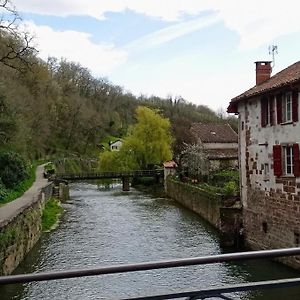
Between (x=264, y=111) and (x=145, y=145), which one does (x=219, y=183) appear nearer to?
(x=264, y=111)

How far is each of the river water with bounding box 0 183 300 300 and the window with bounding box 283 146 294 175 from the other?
3.02 meters

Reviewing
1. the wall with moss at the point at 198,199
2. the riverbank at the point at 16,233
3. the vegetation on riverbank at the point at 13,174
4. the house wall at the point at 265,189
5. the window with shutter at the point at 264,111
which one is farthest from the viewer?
the vegetation on riverbank at the point at 13,174

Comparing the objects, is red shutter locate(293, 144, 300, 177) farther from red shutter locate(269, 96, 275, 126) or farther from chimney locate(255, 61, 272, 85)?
chimney locate(255, 61, 272, 85)

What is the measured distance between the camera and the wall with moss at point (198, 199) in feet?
79.4

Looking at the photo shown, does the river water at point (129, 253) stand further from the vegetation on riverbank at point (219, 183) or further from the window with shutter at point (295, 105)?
the window with shutter at point (295, 105)

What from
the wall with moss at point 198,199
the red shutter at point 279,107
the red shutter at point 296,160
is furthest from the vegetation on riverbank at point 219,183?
the red shutter at point 296,160

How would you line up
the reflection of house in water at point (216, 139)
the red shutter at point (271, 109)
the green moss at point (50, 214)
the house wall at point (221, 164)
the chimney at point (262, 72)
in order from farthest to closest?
the reflection of house in water at point (216, 139)
the house wall at point (221, 164)
the green moss at point (50, 214)
the chimney at point (262, 72)
the red shutter at point (271, 109)

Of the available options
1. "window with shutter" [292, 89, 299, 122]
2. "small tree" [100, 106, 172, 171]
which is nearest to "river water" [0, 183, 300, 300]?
"window with shutter" [292, 89, 299, 122]

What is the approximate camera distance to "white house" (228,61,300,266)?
14.7m

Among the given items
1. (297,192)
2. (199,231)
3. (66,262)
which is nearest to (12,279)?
(297,192)

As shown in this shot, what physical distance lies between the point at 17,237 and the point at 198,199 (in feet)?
48.5

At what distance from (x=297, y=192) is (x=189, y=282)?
4.20m

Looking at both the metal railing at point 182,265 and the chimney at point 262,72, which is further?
the chimney at point 262,72

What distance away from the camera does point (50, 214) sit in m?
28.4
